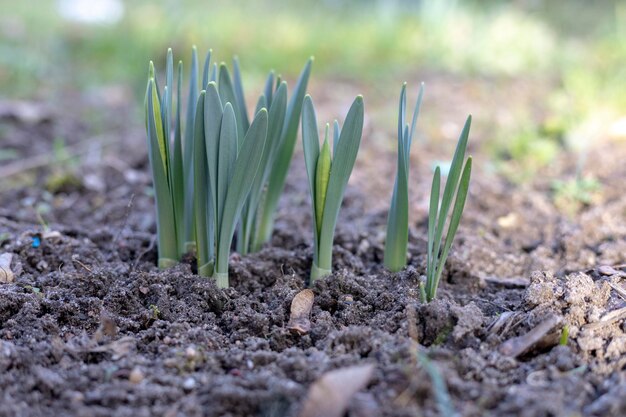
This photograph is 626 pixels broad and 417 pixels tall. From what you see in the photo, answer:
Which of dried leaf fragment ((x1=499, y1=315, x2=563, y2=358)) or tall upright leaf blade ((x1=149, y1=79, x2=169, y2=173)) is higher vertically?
tall upright leaf blade ((x1=149, y1=79, x2=169, y2=173))

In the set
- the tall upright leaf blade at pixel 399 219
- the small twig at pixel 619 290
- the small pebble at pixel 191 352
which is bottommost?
the small pebble at pixel 191 352

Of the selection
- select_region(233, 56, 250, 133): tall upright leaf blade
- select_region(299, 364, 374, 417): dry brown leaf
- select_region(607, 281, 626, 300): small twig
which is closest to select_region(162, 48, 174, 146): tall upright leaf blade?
select_region(233, 56, 250, 133): tall upright leaf blade

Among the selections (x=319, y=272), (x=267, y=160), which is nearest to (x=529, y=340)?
(x=319, y=272)

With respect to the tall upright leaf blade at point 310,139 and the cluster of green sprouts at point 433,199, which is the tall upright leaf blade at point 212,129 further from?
the cluster of green sprouts at point 433,199

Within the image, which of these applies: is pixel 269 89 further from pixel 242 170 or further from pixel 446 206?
pixel 446 206

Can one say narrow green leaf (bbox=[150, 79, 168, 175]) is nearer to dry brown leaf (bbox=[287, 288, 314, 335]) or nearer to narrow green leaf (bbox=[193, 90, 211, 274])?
narrow green leaf (bbox=[193, 90, 211, 274])

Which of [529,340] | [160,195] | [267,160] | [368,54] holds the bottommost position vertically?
[529,340]

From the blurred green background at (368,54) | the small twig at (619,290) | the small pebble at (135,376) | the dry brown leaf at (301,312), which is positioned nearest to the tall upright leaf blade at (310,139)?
the dry brown leaf at (301,312)
